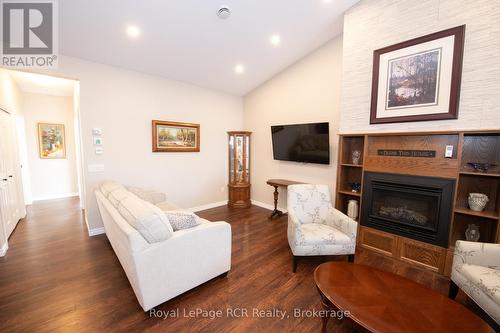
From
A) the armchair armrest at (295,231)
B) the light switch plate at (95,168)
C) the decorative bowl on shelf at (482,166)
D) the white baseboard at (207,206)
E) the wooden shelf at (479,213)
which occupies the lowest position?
the white baseboard at (207,206)

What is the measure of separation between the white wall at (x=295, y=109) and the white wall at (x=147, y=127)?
0.74m

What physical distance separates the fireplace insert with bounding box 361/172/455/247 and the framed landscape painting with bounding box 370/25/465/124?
77cm

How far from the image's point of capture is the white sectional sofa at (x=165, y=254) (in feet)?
5.56

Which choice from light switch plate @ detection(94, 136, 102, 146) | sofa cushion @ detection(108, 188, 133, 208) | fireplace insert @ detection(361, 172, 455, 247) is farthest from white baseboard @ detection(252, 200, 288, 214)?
light switch plate @ detection(94, 136, 102, 146)

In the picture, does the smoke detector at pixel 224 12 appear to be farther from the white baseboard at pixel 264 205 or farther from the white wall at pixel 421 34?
the white baseboard at pixel 264 205

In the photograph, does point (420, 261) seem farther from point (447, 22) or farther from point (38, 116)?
point (38, 116)

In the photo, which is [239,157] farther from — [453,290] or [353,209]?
[453,290]

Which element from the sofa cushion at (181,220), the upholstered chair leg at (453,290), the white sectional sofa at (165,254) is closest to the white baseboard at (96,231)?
the white sectional sofa at (165,254)

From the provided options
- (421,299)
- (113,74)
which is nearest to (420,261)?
(421,299)

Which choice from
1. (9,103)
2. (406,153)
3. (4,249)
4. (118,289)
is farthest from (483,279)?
(9,103)

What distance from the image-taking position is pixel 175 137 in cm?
423

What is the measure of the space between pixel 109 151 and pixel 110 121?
0.50 metres

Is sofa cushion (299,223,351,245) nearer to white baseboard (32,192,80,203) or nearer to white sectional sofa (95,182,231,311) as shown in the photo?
white sectional sofa (95,182,231,311)

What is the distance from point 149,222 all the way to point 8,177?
362 centimetres
